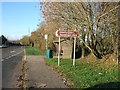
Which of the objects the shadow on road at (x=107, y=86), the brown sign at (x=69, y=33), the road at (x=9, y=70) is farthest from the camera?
the brown sign at (x=69, y=33)

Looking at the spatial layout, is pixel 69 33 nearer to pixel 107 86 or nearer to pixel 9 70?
pixel 9 70

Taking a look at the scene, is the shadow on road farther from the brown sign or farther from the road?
the brown sign

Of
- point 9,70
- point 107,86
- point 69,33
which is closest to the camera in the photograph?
point 107,86

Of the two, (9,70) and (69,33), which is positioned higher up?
(69,33)

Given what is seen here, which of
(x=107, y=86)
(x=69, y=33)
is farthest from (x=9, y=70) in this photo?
(x=107, y=86)

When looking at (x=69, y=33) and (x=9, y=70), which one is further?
(x=69, y=33)

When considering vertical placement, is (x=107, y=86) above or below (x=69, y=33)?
below

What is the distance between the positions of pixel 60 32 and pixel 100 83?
8378 millimetres

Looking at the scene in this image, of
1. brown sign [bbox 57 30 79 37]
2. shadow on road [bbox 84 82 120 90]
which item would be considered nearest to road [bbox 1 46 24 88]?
shadow on road [bbox 84 82 120 90]

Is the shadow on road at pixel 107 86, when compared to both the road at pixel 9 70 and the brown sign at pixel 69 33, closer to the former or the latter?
the road at pixel 9 70

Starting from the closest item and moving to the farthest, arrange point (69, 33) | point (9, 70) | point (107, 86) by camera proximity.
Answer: point (107, 86)
point (9, 70)
point (69, 33)

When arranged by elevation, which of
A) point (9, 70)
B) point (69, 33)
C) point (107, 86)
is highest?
point (69, 33)

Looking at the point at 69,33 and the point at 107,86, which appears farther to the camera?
the point at 69,33

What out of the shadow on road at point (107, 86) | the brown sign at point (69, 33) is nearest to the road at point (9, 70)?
the shadow on road at point (107, 86)
